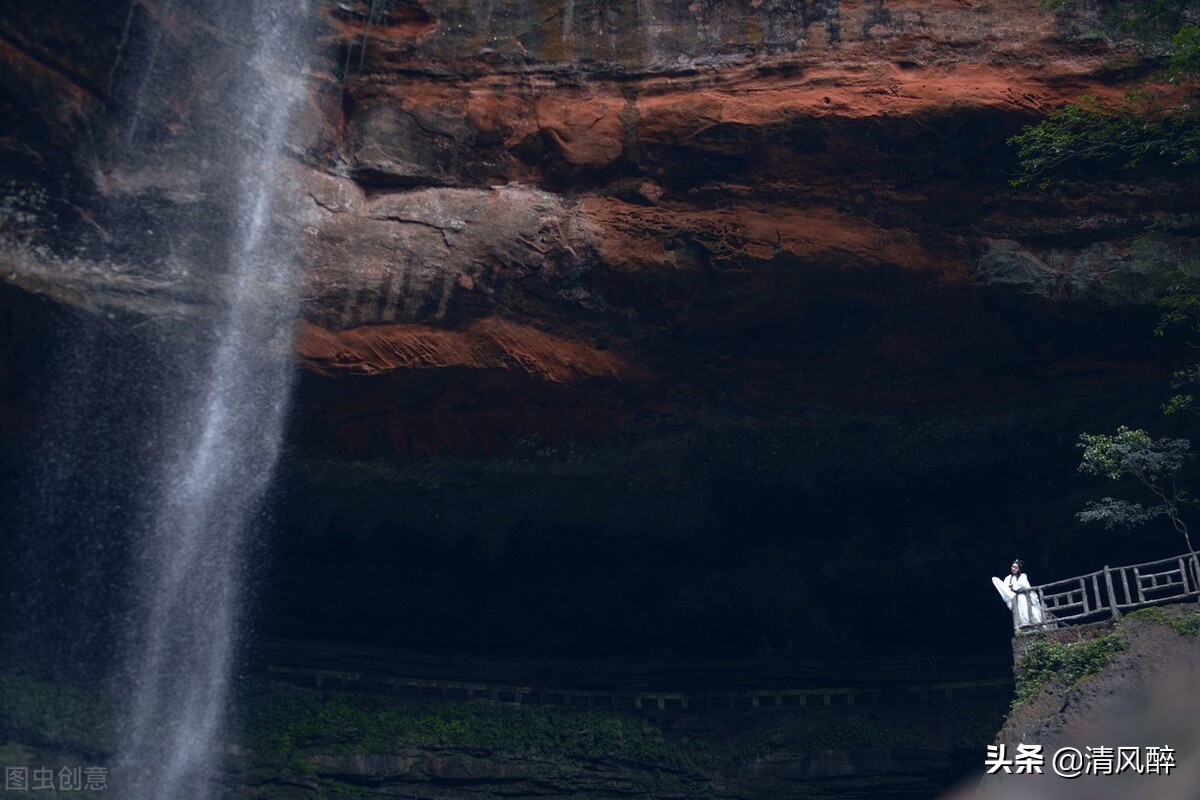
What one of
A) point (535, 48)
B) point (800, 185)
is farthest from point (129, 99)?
point (800, 185)

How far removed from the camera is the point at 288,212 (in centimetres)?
1307

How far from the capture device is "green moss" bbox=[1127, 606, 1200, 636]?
9.47m

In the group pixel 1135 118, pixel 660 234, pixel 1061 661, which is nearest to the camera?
pixel 1061 661

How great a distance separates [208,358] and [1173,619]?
1136 centimetres

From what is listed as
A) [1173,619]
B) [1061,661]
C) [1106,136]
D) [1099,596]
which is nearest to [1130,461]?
[1099,596]

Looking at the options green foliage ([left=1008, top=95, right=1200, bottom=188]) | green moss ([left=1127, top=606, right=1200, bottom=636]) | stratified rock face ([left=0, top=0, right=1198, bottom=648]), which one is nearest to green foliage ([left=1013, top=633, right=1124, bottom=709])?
green moss ([left=1127, top=606, right=1200, bottom=636])

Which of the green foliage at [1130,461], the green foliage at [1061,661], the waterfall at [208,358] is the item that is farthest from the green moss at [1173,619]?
the waterfall at [208,358]

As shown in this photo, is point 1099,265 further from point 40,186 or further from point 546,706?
point 40,186

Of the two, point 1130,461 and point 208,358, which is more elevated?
point 208,358

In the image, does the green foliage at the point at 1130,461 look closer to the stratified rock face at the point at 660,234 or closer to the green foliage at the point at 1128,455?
the green foliage at the point at 1128,455

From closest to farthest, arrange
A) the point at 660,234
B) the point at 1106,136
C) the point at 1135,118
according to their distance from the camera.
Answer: the point at 1135,118, the point at 1106,136, the point at 660,234

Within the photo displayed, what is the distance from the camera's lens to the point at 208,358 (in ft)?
43.0

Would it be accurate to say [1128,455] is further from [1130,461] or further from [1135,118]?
[1135,118]

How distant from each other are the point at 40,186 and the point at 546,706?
10.5m
